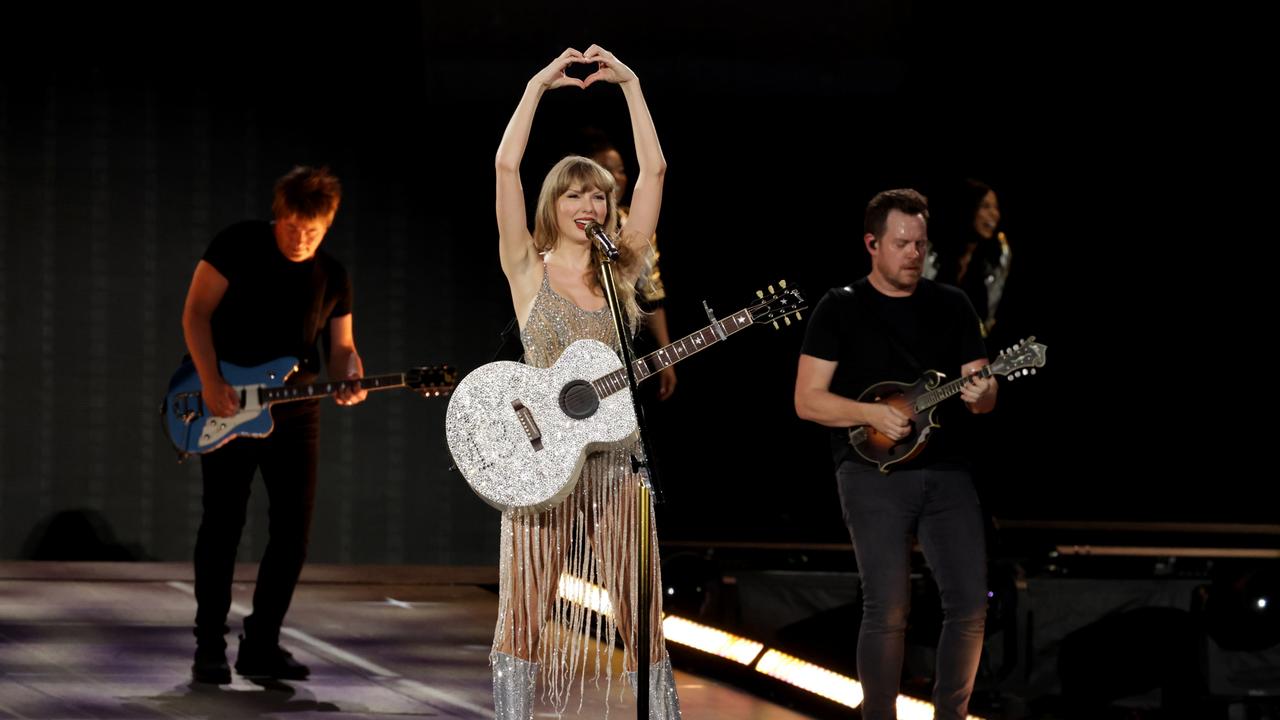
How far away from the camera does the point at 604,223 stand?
11.3 feet

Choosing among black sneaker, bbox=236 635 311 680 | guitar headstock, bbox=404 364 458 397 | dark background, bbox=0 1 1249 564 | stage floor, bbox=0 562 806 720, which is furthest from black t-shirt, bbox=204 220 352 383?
dark background, bbox=0 1 1249 564

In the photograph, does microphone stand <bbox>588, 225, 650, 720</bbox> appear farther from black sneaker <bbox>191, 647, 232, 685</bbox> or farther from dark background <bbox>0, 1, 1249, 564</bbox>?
dark background <bbox>0, 1, 1249, 564</bbox>

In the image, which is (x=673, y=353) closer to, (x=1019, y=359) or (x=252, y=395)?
(x=1019, y=359)

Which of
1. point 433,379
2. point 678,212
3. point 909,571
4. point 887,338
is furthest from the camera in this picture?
point 678,212

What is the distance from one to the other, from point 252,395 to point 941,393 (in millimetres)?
2433

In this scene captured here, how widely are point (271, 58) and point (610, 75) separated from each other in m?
4.32

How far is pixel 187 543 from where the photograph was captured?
7363 mm

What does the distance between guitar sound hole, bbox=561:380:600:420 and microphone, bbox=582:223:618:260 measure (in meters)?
0.37

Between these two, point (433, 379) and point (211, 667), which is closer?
point (211, 667)

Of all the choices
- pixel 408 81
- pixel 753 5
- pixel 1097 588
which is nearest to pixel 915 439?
pixel 1097 588

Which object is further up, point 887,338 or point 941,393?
point 887,338

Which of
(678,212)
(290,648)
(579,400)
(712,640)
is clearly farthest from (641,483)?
(678,212)

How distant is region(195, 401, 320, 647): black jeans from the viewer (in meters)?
4.79

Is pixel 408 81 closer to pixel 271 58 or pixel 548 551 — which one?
pixel 271 58
